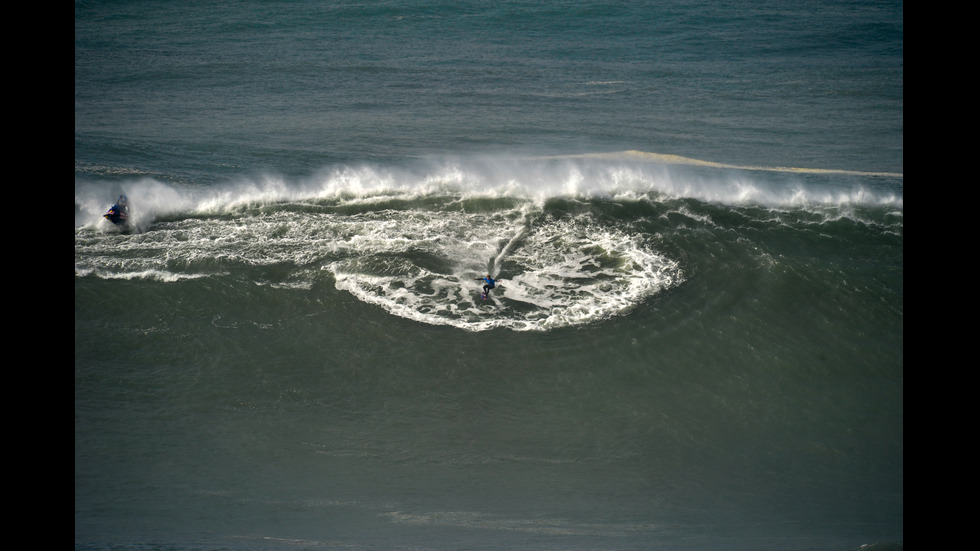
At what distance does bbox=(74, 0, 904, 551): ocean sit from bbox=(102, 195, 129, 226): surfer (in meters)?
0.29

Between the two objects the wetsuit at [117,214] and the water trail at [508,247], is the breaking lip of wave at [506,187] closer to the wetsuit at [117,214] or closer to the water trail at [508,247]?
the wetsuit at [117,214]

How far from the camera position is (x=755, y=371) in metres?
10.8

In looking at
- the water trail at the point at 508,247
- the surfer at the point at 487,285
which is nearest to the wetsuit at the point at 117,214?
the water trail at the point at 508,247

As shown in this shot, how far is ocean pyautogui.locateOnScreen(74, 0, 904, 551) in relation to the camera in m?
7.96

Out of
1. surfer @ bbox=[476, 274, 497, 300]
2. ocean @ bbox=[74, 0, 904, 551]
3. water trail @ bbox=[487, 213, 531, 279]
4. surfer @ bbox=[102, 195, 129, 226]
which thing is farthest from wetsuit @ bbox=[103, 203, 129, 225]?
surfer @ bbox=[476, 274, 497, 300]

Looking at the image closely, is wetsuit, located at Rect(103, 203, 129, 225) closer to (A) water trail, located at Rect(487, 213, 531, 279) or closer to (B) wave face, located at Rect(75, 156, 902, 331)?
(B) wave face, located at Rect(75, 156, 902, 331)

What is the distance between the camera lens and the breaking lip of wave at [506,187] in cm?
1534

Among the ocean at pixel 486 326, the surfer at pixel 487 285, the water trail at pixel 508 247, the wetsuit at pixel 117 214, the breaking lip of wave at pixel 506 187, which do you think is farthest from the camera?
the breaking lip of wave at pixel 506 187

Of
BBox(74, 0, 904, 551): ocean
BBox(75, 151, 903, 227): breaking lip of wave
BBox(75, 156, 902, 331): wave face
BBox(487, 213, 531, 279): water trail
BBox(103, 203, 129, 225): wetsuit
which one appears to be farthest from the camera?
BBox(75, 151, 903, 227): breaking lip of wave

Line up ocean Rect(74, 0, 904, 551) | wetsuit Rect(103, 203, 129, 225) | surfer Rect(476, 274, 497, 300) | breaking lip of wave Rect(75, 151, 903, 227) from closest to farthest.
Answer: ocean Rect(74, 0, 904, 551) < surfer Rect(476, 274, 497, 300) < wetsuit Rect(103, 203, 129, 225) < breaking lip of wave Rect(75, 151, 903, 227)

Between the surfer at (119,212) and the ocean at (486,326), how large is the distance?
0.94ft

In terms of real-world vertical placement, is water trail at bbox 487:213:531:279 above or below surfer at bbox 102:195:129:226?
below

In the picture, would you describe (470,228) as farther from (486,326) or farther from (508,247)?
(486,326)
